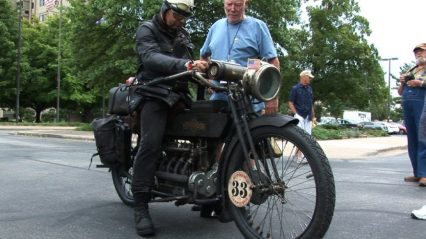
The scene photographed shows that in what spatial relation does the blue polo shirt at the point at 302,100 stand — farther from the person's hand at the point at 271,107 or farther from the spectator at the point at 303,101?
the person's hand at the point at 271,107

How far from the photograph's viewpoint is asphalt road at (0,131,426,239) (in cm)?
438

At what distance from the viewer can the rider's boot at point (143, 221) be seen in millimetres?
4254

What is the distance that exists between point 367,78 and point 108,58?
23304 millimetres

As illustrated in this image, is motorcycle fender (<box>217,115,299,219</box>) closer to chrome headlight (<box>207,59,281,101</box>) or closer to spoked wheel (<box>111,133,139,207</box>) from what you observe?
chrome headlight (<box>207,59,281,101</box>)

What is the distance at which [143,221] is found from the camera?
Result: 4.36 metres

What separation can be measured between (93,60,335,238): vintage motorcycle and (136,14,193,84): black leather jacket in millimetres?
116

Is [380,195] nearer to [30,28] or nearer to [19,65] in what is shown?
[19,65]

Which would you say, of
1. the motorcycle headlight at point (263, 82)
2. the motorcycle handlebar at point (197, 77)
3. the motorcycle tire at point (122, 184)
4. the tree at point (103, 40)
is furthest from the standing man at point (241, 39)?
the tree at point (103, 40)

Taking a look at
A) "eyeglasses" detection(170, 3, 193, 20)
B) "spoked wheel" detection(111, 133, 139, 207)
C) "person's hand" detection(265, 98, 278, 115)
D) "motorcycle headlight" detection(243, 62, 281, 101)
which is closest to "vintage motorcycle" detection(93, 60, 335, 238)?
"motorcycle headlight" detection(243, 62, 281, 101)

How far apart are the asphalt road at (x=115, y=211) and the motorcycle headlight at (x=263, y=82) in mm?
1253

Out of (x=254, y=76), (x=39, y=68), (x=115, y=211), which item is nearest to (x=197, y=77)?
(x=254, y=76)

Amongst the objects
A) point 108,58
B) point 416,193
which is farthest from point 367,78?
point 416,193

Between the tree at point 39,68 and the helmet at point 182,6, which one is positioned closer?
the helmet at point 182,6

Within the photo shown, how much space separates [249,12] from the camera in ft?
82.3
